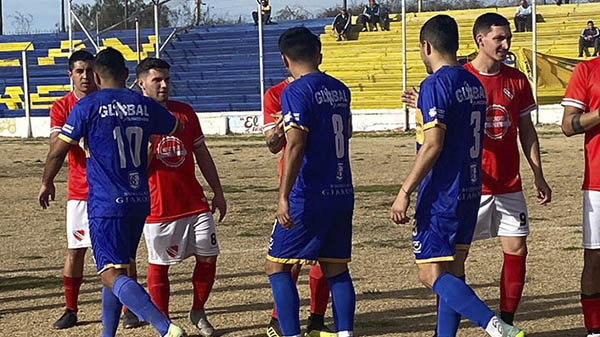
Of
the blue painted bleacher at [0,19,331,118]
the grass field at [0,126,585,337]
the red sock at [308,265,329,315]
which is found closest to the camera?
the red sock at [308,265,329,315]

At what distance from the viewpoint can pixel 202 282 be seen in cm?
797

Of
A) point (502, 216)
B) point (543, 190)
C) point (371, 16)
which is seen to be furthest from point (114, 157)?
point (371, 16)

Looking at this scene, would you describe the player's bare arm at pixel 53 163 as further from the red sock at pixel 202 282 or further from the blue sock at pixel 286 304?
the blue sock at pixel 286 304

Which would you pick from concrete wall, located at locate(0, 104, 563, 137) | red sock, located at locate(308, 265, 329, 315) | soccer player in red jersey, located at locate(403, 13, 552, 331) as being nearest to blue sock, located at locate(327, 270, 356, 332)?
red sock, located at locate(308, 265, 329, 315)

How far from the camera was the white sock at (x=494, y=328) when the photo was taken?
591 centimetres

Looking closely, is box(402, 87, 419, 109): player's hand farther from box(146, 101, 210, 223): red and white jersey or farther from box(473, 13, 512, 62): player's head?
box(146, 101, 210, 223): red and white jersey

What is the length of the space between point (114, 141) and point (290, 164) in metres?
1.16

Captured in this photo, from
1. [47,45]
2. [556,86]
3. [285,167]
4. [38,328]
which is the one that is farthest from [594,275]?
[47,45]

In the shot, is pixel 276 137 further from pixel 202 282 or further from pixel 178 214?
pixel 202 282

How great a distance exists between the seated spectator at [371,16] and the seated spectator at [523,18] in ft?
20.2

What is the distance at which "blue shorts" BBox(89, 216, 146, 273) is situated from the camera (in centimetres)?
676

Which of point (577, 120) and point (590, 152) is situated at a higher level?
point (577, 120)

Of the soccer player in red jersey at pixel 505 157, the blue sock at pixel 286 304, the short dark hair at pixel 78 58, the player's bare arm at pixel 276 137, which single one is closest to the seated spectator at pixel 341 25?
the short dark hair at pixel 78 58

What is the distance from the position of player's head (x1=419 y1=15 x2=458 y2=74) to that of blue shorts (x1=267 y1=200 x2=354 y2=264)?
1.11 meters
